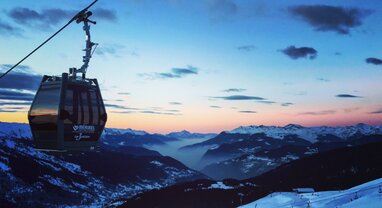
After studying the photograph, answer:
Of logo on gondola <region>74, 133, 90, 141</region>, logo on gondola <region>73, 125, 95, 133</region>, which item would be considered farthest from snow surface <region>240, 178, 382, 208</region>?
logo on gondola <region>74, 133, 90, 141</region>

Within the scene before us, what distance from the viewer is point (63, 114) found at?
2266cm

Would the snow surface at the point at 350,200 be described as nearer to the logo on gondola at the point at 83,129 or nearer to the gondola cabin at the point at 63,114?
the logo on gondola at the point at 83,129

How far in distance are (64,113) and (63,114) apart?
0.27ft

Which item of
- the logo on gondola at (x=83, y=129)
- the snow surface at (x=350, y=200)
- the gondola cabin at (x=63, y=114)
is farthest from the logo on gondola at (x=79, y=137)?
the snow surface at (x=350, y=200)

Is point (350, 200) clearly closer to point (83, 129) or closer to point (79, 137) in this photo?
point (83, 129)

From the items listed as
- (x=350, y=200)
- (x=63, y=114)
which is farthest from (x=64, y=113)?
(x=350, y=200)

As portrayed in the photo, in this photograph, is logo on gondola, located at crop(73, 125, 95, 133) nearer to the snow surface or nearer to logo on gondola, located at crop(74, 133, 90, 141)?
logo on gondola, located at crop(74, 133, 90, 141)

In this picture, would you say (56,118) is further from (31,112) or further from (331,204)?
(331,204)

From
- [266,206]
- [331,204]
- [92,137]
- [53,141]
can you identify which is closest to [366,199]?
[331,204]

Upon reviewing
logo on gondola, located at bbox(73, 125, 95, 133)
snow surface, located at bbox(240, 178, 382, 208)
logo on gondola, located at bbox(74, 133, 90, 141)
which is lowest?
snow surface, located at bbox(240, 178, 382, 208)

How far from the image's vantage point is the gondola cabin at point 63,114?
2275cm

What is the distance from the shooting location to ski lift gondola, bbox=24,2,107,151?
22.7 meters

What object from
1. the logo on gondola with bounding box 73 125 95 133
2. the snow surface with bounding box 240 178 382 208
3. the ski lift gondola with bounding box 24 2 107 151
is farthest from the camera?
the snow surface with bounding box 240 178 382 208

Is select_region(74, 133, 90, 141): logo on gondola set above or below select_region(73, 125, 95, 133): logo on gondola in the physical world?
below
